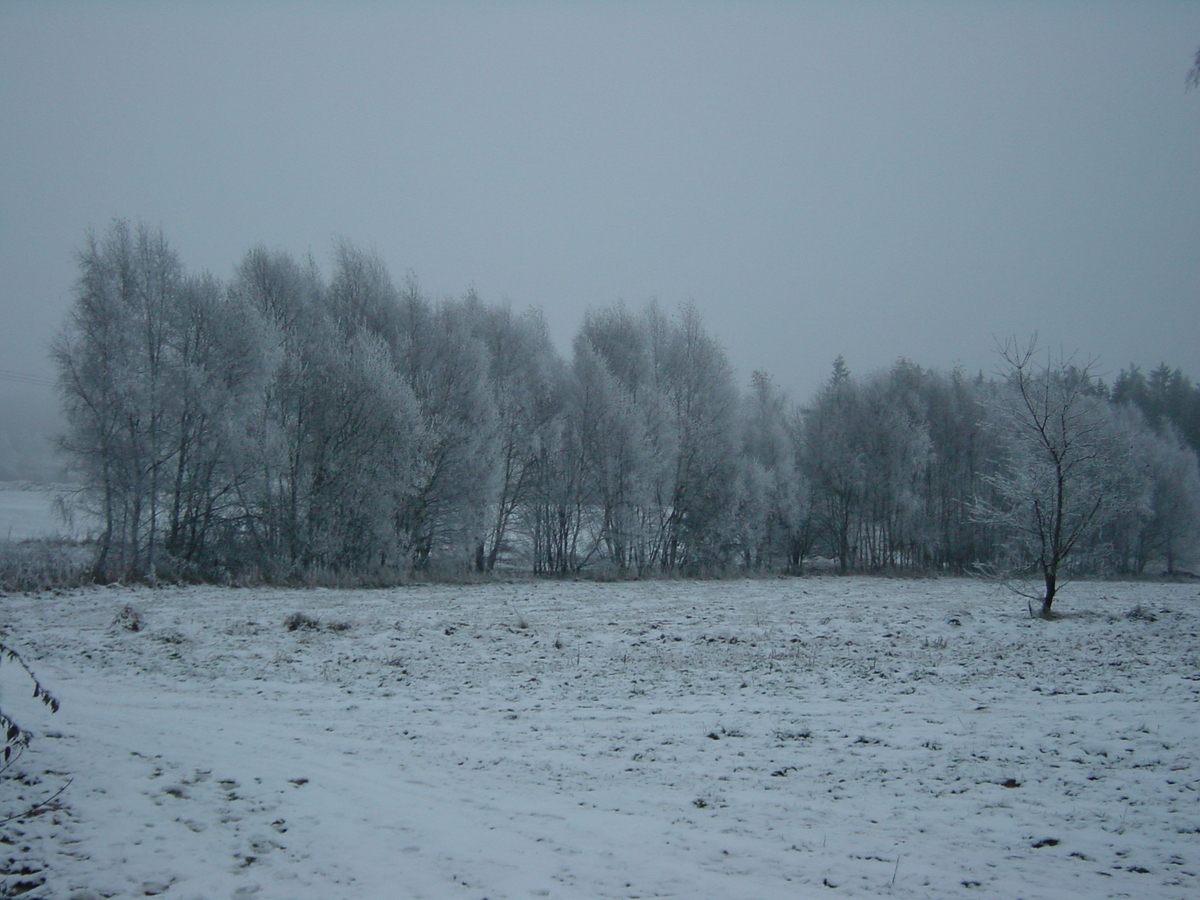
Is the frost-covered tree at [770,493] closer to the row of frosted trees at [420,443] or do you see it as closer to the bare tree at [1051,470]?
the row of frosted trees at [420,443]

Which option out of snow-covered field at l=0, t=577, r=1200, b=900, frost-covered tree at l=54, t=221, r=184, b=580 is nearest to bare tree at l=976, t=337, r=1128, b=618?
snow-covered field at l=0, t=577, r=1200, b=900

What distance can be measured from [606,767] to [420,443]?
25345 millimetres

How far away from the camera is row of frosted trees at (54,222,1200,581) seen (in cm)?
2620

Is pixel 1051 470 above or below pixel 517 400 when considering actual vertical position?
below

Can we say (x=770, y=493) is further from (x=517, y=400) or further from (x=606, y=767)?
(x=606, y=767)

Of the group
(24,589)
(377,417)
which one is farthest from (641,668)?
(377,417)

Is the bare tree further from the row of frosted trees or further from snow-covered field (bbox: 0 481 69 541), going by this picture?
snow-covered field (bbox: 0 481 69 541)

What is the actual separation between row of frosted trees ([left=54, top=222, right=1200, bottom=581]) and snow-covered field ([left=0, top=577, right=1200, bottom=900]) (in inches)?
450

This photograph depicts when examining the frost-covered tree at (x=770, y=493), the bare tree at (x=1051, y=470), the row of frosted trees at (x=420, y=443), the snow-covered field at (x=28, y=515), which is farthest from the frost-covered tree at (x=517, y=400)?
the bare tree at (x=1051, y=470)

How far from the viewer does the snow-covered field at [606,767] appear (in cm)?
475

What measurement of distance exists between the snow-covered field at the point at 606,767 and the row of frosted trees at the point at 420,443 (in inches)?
450

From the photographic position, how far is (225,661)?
11477 millimetres

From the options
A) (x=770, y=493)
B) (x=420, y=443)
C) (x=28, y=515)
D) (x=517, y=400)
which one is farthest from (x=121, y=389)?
(x=770, y=493)

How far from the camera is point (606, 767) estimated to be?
6.95 metres
